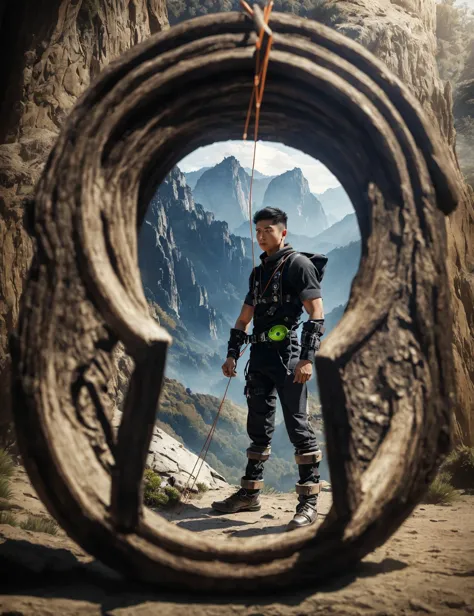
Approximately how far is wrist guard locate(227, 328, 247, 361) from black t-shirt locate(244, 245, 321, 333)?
27 centimetres

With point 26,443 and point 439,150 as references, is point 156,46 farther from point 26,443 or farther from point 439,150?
point 26,443

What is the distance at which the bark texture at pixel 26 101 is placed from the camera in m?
5.58

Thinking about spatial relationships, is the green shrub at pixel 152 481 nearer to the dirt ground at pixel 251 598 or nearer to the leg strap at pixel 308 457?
the dirt ground at pixel 251 598

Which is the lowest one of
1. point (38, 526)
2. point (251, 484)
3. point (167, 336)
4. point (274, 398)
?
point (38, 526)

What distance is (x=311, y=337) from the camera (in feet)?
12.1

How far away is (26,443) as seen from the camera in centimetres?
241

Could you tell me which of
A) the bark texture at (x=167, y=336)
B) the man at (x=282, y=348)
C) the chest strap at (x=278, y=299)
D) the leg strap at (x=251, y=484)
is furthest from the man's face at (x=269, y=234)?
the leg strap at (x=251, y=484)

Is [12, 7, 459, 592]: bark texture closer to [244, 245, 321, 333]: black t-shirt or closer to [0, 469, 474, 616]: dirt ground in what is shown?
[0, 469, 474, 616]: dirt ground

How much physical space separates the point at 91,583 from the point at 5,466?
2911 millimetres

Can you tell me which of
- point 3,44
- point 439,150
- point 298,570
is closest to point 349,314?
point 439,150

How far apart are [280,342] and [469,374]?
14.5ft

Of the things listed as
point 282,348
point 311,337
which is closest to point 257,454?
point 282,348

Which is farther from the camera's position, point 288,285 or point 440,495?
point 440,495

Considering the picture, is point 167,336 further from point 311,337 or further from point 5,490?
point 5,490
